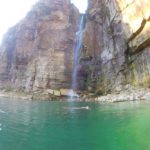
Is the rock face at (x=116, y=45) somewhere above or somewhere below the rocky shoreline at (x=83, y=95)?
above

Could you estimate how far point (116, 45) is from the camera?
211ft

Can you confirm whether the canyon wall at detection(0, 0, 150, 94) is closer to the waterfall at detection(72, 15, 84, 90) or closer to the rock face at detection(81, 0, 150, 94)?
the rock face at detection(81, 0, 150, 94)

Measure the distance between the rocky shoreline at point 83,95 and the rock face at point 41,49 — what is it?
8.07 feet

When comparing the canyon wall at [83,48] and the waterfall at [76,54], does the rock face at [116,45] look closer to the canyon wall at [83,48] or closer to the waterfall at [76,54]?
the canyon wall at [83,48]

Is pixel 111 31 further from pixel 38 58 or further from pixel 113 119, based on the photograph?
pixel 113 119

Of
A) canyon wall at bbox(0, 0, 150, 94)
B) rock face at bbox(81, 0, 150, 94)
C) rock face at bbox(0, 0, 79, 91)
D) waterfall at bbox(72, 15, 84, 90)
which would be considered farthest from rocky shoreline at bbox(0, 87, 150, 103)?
waterfall at bbox(72, 15, 84, 90)

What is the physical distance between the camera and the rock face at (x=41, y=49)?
7475 cm

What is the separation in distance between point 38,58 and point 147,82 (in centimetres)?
3614

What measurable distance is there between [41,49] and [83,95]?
20.9 meters

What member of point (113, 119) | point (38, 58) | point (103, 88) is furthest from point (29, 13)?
point (113, 119)

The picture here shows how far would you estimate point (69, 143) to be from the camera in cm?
1844

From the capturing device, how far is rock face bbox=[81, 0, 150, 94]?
182ft

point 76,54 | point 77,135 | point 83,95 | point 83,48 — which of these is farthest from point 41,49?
point 77,135

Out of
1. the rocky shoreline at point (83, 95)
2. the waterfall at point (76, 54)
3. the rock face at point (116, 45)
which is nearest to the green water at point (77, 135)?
the rocky shoreline at point (83, 95)
